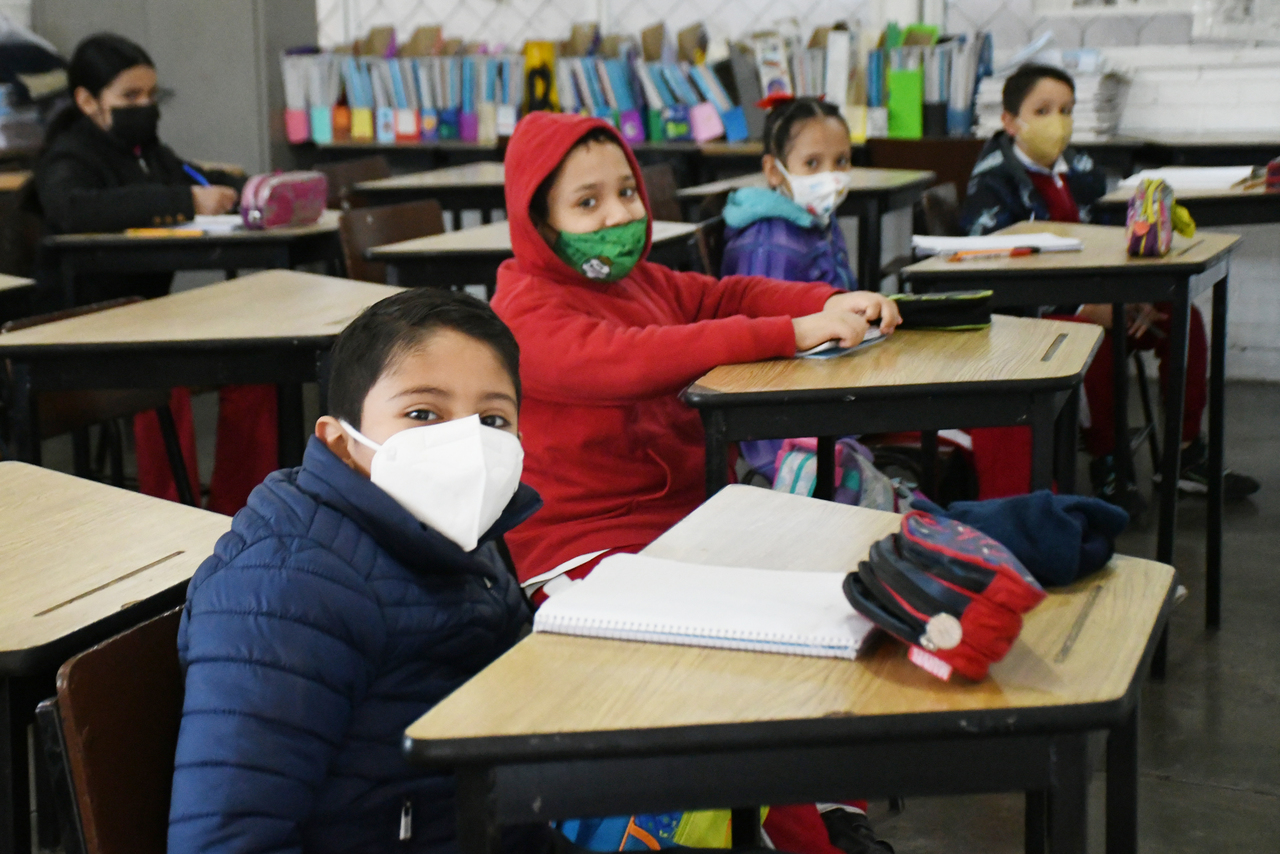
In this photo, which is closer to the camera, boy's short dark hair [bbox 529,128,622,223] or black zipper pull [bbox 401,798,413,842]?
black zipper pull [bbox 401,798,413,842]

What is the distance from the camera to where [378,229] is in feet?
→ 12.0

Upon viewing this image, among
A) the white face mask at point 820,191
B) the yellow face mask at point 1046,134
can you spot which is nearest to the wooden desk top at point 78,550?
the white face mask at point 820,191

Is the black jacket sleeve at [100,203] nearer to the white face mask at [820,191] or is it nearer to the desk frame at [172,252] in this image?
the desk frame at [172,252]

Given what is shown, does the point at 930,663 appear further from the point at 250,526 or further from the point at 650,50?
the point at 650,50

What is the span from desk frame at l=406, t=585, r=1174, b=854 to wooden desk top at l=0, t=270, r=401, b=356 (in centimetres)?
145

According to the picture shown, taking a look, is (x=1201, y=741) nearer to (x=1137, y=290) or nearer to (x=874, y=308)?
(x=1137, y=290)

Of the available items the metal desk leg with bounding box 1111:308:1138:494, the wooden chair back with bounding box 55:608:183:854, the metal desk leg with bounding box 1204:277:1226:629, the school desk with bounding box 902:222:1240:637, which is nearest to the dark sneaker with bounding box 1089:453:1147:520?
the metal desk leg with bounding box 1111:308:1138:494

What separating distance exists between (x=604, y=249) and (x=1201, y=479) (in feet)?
7.58

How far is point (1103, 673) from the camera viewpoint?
100cm

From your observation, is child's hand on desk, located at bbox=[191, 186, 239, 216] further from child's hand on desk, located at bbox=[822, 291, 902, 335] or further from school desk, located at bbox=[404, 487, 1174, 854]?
school desk, located at bbox=[404, 487, 1174, 854]

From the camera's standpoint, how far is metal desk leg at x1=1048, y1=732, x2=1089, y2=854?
3.13 feet

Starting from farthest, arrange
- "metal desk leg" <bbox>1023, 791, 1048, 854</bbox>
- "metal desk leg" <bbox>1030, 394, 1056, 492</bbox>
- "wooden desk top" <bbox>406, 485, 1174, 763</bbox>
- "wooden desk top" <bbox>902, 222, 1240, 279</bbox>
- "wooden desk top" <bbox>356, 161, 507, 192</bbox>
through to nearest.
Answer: "wooden desk top" <bbox>356, 161, 507, 192</bbox>
"wooden desk top" <bbox>902, 222, 1240, 279</bbox>
"metal desk leg" <bbox>1030, 394, 1056, 492</bbox>
"metal desk leg" <bbox>1023, 791, 1048, 854</bbox>
"wooden desk top" <bbox>406, 485, 1174, 763</bbox>

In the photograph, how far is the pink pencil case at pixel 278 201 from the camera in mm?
3748

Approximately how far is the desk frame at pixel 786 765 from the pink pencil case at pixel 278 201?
3060mm
